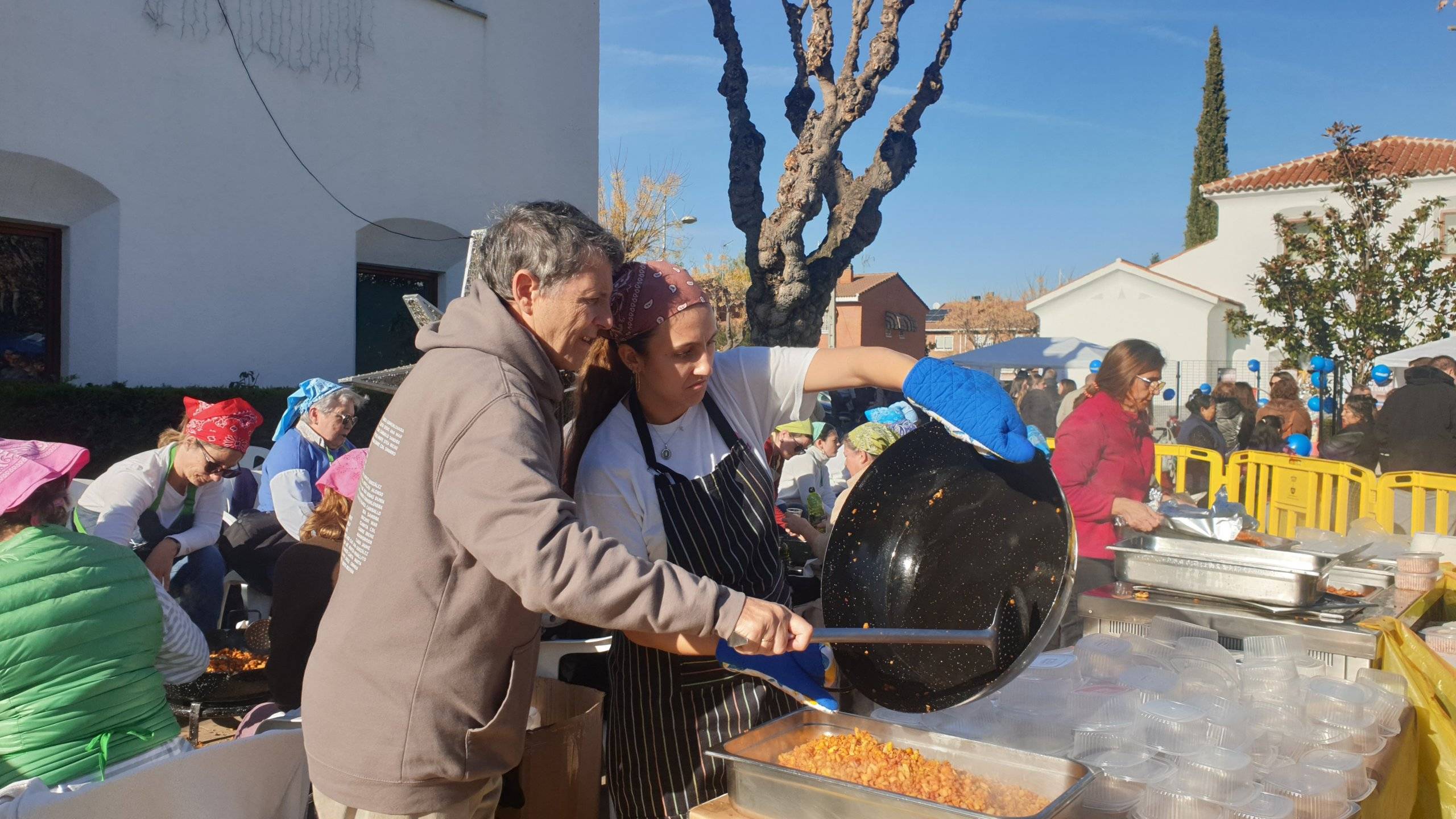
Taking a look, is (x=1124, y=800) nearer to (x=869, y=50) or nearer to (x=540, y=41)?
(x=540, y=41)

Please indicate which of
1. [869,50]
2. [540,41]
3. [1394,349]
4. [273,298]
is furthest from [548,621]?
[1394,349]

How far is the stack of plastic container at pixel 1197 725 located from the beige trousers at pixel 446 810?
80cm

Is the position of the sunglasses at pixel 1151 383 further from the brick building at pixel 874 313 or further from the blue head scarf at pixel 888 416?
the brick building at pixel 874 313

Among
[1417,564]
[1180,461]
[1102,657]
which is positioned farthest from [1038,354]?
[1102,657]

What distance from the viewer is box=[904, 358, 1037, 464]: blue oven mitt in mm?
1528

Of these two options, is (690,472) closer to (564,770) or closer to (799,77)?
(564,770)

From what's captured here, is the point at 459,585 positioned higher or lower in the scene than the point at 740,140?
lower

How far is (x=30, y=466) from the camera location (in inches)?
89.7

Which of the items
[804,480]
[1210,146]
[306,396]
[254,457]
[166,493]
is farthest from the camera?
[1210,146]

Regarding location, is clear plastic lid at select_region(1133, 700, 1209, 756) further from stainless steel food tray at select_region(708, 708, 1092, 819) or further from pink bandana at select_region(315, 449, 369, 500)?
pink bandana at select_region(315, 449, 369, 500)

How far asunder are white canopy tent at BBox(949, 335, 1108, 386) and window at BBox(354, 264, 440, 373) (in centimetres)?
867

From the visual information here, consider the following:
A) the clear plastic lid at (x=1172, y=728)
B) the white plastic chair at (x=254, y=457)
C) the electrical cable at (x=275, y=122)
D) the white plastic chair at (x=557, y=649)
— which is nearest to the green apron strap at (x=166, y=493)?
the white plastic chair at (x=557, y=649)

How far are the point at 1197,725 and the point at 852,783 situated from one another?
88 cm

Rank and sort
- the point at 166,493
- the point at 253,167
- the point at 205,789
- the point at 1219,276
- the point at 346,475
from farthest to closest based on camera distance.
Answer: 1. the point at 1219,276
2. the point at 253,167
3. the point at 166,493
4. the point at 346,475
5. the point at 205,789
